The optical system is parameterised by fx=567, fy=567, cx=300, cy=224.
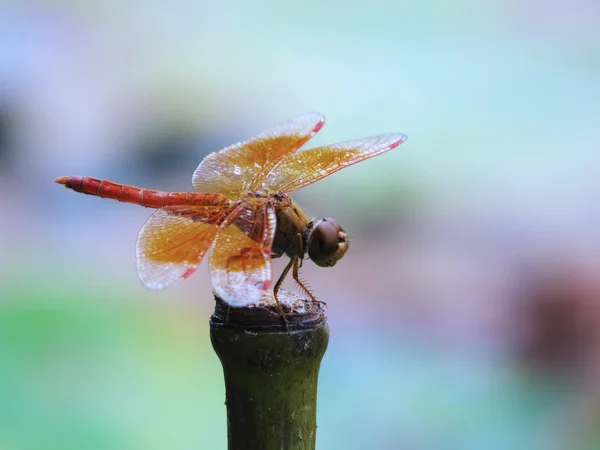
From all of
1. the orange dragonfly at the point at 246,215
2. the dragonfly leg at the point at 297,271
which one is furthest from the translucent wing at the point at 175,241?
the dragonfly leg at the point at 297,271

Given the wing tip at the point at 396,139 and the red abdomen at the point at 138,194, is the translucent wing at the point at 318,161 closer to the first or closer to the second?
the wing tip at the point at 396,139

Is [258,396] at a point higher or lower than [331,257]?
lower

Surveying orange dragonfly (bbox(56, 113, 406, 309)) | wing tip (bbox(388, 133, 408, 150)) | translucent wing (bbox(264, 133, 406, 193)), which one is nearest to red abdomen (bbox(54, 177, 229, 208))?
orange dragonfly (bbox(56, 113, 406, 309))

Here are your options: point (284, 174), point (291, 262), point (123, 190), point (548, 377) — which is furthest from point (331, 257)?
point (548, 377)

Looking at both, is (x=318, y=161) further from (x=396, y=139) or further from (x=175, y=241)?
(x=175, y=241)

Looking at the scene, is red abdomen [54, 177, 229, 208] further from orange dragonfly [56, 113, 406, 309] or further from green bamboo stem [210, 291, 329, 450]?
green bamboo stem [210, 291, 329, 450]

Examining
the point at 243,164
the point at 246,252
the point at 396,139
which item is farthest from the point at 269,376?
the point at 396,139

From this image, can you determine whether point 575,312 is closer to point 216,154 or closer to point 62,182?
point 216,154

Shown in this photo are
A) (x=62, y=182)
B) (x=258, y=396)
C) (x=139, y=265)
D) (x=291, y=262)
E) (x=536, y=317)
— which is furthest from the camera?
(x=536, y=317)
